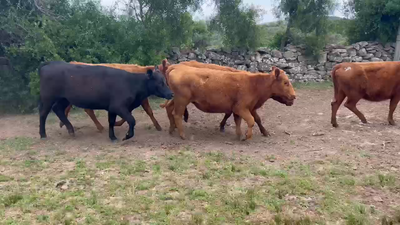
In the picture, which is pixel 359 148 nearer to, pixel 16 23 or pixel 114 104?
pixel 114 104

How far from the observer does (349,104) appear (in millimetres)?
9508

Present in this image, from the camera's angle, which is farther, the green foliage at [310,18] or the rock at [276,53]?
the rock at [276,53]

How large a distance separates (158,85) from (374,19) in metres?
11.6

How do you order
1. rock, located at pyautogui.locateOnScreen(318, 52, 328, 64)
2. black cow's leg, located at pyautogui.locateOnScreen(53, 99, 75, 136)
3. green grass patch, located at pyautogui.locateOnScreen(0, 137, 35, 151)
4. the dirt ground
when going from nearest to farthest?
the dirt ground
green grass patch, located at pyautogui.locateOnScreen(0, 137, 35, 151)
black cow's leg, located at pyautogui.locateOnScreen(53, 99, 75, 136)
rock, located at pyautogui.locateOnScreen(318, 52, 328, 64)

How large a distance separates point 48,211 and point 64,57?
8018 mm

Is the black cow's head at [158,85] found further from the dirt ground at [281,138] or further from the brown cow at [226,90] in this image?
the dirt ground at [281,138]

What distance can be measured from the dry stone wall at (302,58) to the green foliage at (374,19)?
1.74 ft

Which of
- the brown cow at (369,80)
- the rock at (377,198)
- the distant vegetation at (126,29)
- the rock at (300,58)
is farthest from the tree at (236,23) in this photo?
the rock at (377,198)

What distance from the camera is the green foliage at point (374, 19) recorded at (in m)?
15.9

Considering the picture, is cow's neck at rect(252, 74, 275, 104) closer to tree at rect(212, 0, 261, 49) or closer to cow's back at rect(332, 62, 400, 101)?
cow's back at rect(332, 62, 400, 101)

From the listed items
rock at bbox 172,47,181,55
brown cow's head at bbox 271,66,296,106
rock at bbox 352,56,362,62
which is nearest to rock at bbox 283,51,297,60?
rock at bbox 352,56,362,62

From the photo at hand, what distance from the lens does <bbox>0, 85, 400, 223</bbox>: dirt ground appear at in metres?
6.76

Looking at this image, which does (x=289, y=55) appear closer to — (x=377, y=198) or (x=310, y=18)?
(x=310, y=18)

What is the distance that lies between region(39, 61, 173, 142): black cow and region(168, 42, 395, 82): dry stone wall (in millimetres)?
8012
